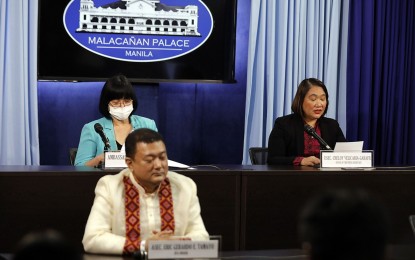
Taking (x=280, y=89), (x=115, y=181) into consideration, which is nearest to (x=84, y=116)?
(x=280, y=89)

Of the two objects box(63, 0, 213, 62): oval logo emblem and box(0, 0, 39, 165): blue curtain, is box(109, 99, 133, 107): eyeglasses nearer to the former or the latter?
box(0, 0, 39, 165): blue curtain

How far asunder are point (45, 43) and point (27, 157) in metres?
0.93

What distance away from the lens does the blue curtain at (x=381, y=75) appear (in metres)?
6.39

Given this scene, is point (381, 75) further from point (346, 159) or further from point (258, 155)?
point (346, 159)

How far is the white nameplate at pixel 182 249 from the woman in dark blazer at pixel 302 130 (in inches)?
97.6

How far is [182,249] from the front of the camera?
241 cm

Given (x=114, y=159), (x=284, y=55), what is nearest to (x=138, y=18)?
(x=284, y=55)

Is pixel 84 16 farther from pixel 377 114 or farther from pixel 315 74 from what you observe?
pixel 377 114

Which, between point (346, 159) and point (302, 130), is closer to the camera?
point (346, 159)

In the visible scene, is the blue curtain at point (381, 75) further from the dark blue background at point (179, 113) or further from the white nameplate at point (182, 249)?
the white nameplate at point (182, 249)

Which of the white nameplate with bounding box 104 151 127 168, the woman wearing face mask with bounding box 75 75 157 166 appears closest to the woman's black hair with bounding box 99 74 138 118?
the woman wearing face mask with bounding box 75 75 157 166

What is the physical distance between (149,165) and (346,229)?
2285 mm

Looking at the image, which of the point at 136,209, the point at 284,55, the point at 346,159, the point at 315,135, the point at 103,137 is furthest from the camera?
the point at 284,55

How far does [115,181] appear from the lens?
3059 mm
